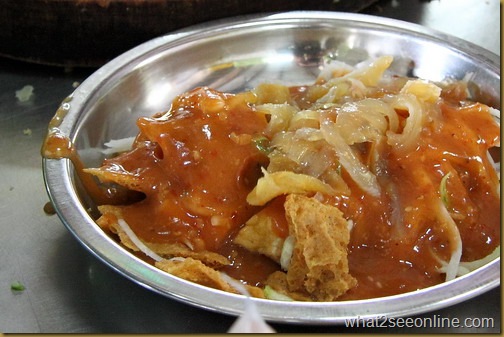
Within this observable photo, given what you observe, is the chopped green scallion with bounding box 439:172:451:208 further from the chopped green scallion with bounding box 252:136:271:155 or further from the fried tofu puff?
the chopped green scallion with bounding box 252:136:271:155

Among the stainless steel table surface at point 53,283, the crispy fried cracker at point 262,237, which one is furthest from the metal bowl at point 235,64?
the crispy fried cracker at point 262,237

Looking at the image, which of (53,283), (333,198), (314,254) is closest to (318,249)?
(314,254)

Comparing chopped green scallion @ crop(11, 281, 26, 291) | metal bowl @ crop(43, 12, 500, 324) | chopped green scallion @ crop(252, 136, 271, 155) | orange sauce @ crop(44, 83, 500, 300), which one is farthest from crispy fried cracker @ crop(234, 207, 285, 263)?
chopped green scallion @ crop(11, 281, 26, 291)

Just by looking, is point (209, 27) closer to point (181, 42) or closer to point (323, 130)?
point (181, 42)

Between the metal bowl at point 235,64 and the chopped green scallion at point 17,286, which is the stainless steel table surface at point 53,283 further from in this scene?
the metal bowl at point 235,64

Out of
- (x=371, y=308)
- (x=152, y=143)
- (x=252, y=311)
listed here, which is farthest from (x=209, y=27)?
(x=252, y=311)

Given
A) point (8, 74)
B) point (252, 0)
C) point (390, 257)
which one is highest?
point (252, 0)
